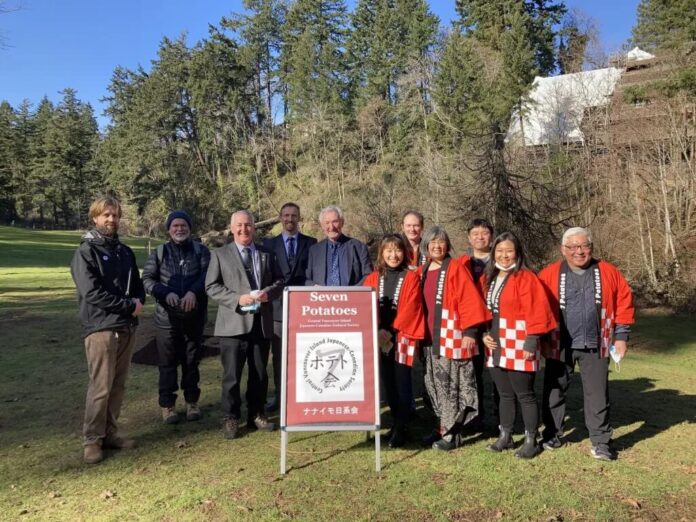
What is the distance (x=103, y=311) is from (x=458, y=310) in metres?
2.82

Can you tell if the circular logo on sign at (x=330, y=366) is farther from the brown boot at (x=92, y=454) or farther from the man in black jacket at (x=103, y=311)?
the brown boot at (x=92, y=454)

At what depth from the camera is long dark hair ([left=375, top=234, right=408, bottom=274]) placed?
14.5 feet

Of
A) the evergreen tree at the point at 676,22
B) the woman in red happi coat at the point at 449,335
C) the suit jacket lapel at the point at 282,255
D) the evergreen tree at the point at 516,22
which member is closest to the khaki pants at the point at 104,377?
the suit jacket lapel at the point at 282,255

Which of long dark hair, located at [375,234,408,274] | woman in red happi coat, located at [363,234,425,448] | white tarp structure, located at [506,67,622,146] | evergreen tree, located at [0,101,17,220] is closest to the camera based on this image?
woman in red happi coat, located at [363,234,425,448]

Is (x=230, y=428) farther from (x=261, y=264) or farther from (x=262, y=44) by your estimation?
(x=262, y=44)

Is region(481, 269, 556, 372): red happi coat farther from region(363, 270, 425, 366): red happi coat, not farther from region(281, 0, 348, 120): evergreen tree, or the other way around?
region(281, 0, 348, 120): evergreen tree

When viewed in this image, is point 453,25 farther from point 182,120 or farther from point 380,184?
point 182,120

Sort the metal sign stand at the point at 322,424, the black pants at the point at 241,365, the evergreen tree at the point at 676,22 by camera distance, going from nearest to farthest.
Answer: the metal sign stand at the point at 322,424, the black pants at the point at 241,365, the evergreen tree at the point at 676,22

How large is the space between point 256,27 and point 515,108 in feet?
93.9

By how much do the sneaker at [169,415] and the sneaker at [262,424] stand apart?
0.86 meters

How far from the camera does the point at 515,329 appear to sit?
4133 millimetres

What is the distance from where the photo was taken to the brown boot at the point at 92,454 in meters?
4.17

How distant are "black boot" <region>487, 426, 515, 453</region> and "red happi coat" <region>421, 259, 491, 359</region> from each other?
761mm

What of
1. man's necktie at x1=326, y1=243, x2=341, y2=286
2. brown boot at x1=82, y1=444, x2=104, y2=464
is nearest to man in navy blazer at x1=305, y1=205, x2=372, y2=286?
man's necktie at x1=326, y1=243, x2=341, y2=286
